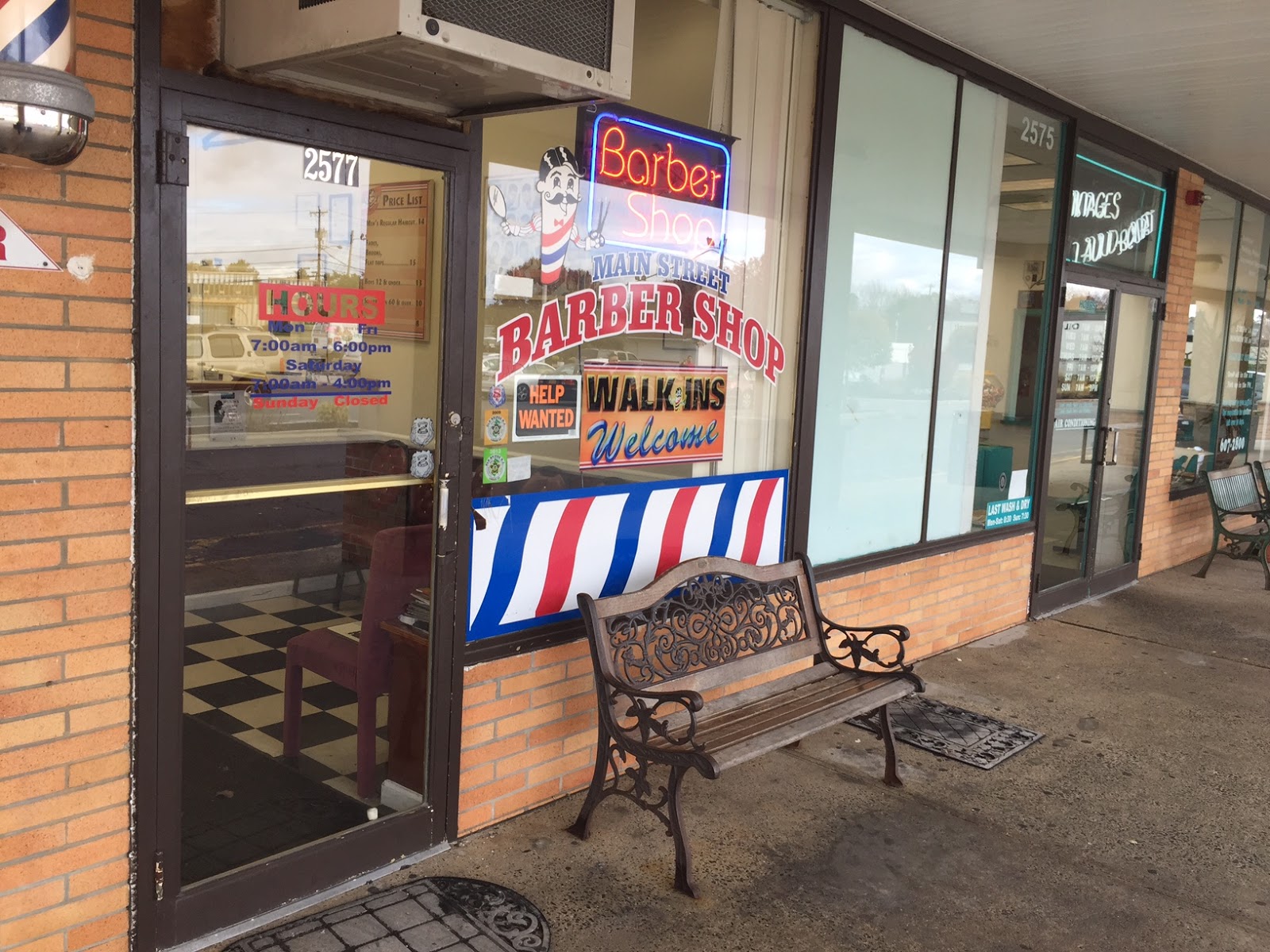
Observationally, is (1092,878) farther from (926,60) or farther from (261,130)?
(926,60)

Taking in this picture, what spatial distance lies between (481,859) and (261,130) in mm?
2308

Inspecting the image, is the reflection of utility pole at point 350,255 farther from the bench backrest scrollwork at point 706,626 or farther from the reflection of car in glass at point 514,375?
the bench backrest scrollwork at point 706,626

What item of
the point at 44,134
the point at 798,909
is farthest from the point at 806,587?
the point at 44,134

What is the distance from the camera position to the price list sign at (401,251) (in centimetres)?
320

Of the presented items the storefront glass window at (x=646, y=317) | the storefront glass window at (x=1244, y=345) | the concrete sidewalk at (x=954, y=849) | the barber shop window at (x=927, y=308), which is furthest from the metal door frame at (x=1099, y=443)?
the storefront glass window at (x=646, y=317)

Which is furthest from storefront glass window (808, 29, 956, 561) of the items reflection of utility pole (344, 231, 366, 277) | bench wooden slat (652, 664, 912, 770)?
reflection of utility pole (344, 231, 366, 277)

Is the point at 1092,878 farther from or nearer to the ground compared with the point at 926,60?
nearer to the ground

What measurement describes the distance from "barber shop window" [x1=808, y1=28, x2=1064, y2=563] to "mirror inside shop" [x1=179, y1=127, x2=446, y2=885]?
2298 mm

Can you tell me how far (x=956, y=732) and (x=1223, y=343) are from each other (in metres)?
6.35

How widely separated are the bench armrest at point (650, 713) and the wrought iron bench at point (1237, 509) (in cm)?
663

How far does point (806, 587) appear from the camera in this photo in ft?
14.6

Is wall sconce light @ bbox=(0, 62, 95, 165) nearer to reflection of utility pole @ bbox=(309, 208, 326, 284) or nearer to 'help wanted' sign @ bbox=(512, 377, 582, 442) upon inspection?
reflection of utility pole @ bbox=(309, 208, 326, 284)

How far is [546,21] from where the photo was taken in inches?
106

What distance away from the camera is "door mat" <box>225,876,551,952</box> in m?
2.97
